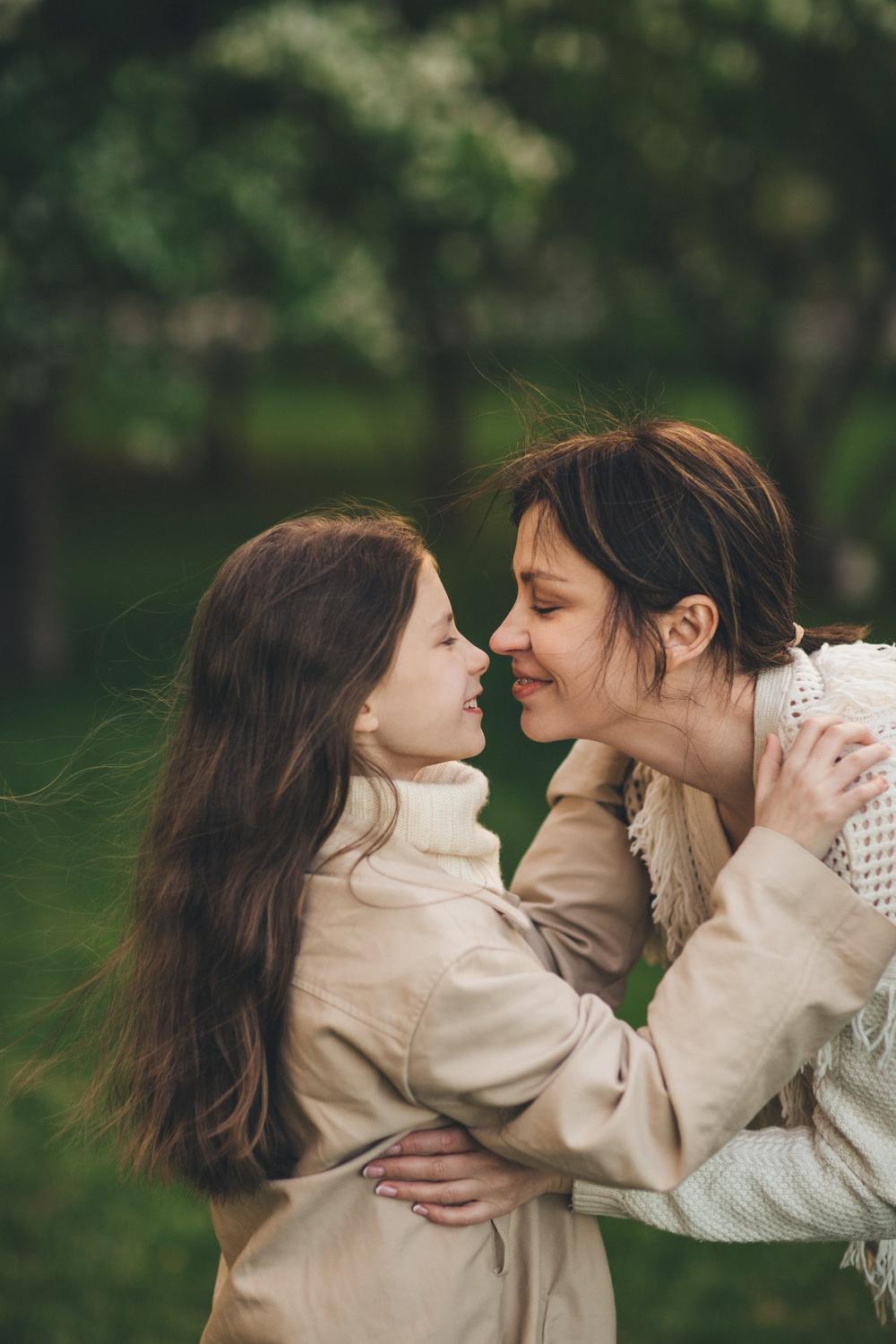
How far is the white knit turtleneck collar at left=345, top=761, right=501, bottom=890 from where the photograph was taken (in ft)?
7.36

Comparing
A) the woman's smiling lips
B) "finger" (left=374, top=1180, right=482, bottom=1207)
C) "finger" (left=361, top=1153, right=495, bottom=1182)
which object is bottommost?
"finger" (left=374, top=1180, right=482, bottom=1207)

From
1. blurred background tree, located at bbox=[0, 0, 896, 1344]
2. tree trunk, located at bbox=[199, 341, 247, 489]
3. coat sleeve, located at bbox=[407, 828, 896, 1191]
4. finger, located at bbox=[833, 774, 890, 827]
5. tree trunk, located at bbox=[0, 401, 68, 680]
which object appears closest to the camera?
coat sleeve, located at bbox=[407, 828, 896, 1191]

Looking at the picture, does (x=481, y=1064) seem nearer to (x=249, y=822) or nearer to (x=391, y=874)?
(x=391, y=874)

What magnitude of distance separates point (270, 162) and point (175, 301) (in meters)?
0.98

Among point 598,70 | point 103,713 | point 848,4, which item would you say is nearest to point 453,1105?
point 103,713

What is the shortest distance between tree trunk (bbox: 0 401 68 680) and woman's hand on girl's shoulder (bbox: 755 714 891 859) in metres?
8.31

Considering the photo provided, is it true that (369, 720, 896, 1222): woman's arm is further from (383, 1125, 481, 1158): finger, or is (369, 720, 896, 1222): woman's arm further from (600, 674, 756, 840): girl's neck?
(600, 674, 756, 840): girl's neck

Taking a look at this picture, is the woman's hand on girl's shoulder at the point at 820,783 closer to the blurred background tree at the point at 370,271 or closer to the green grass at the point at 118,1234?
the green grass at the point at 118,1234

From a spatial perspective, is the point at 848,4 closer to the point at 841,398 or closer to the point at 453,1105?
the point at 841,398

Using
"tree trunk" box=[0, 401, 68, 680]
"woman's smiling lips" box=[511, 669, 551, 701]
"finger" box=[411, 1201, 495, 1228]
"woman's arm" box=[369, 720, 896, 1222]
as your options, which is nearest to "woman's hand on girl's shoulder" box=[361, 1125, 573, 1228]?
"finger" box=[411, 1201, 495, 1228]

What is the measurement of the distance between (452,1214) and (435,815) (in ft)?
1.98

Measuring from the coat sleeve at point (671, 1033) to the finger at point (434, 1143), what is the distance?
11 cm

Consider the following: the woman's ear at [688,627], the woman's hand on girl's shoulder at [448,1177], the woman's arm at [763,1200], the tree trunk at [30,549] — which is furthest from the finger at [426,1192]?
the tree trunk at [30,549]

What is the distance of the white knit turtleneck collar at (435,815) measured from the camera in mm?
2244
